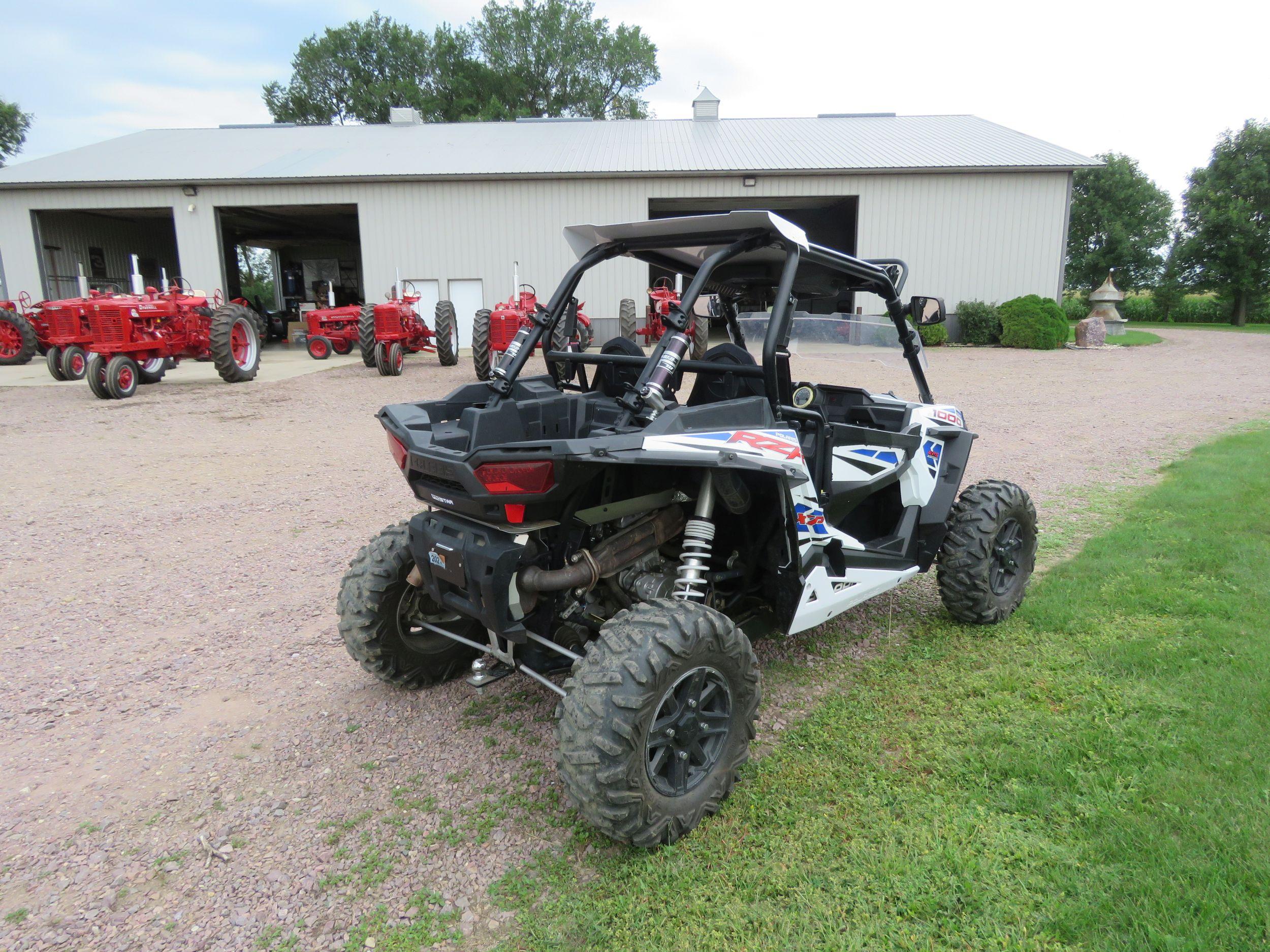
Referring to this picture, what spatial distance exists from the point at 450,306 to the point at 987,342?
14.3m

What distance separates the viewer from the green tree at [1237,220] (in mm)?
36406

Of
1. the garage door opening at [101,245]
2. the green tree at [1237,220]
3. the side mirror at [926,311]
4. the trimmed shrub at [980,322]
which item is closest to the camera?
Answer: the side mirror at [926,311]

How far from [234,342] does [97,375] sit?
117 inches

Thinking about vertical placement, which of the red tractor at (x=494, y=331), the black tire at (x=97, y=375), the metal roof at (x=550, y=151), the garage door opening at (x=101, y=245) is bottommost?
the black tire at (x=97, y=375)

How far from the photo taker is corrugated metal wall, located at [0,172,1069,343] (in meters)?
21.9

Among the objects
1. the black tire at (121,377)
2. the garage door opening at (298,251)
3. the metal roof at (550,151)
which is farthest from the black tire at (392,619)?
the garage door opening at (298,251)

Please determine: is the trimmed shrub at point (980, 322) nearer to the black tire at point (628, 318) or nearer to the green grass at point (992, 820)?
the black tire at point (628, 318)

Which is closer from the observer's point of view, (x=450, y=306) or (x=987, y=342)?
(x=450, y=306)

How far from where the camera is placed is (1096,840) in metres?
2.53

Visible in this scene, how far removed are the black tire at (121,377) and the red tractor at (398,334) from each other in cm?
412

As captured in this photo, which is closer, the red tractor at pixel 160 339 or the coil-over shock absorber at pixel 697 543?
the coil-over shock absorber at pixel 697 543

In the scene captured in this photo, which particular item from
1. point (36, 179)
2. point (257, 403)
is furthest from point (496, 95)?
point (257, 403)

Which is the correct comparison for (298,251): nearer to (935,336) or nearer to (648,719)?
(935,336)

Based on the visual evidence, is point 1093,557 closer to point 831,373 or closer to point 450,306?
point 831,373
